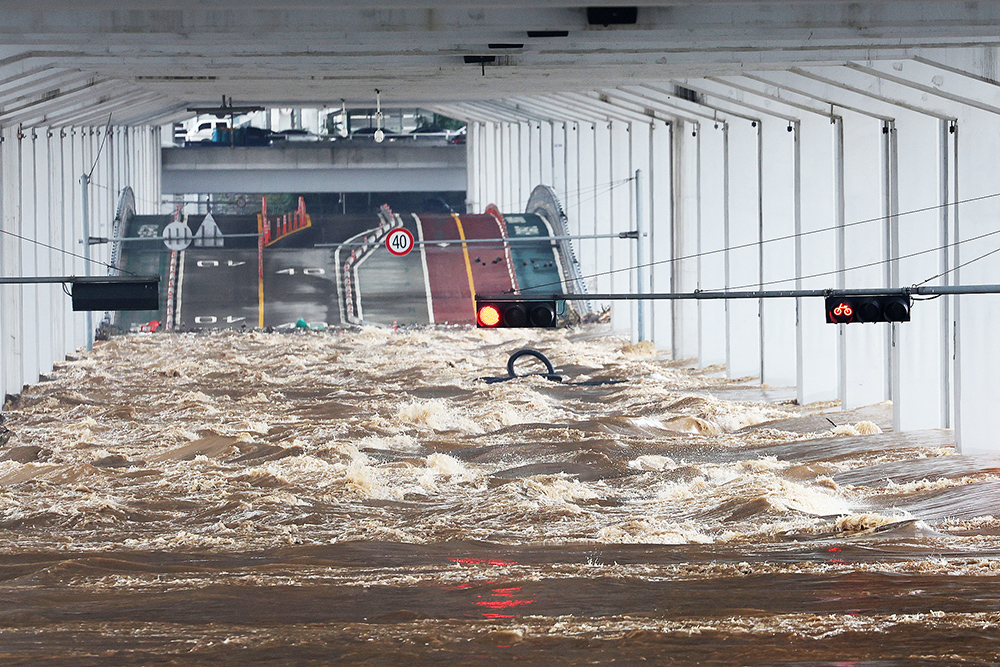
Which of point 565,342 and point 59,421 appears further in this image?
point 565,342

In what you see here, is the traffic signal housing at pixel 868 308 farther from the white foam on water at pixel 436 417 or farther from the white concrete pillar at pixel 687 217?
the white concrete pillar at pixel 687 217

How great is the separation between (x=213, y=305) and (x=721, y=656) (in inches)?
1237

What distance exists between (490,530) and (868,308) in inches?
179

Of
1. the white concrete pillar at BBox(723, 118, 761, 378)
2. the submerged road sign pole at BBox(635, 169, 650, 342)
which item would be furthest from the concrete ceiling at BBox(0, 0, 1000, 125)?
the submerged road sign pole at BBox(635, 169, 650, 342)

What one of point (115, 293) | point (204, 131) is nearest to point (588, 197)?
point (115, 293)

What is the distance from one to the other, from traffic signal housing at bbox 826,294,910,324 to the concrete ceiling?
266cm

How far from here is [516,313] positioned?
1367 centimetres

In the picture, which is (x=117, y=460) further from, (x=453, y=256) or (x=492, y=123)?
(x=492, y=123)

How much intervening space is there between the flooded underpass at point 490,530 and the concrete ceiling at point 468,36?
4858 millimetres

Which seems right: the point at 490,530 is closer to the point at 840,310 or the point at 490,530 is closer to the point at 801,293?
the point at 801,293

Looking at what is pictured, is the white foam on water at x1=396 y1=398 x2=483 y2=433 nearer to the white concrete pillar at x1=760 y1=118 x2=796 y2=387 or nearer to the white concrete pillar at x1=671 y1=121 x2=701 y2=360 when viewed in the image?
the white concrete pillar at x1=760 y1=118 x2=796 y2=387

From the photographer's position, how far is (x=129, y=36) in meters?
12.3

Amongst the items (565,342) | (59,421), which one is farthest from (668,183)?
(59,421)

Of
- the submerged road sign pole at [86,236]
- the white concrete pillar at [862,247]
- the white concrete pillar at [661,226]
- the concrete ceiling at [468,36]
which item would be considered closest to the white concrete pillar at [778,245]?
the white concrete pillar at [862,247]
